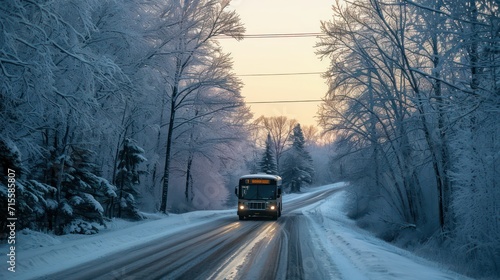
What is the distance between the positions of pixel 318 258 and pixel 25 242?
8.00m

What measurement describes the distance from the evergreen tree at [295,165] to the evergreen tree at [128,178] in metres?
57.3

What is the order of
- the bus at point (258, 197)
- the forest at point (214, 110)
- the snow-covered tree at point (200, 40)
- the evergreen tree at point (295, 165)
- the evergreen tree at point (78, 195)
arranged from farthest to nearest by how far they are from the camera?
the evergreen tree at point (295, 165)
the bus at point (258, 197)
the snow-covered tree at point (200, 40)
the evergreen tree at point (78, 195)
the forest at point (214, 110)

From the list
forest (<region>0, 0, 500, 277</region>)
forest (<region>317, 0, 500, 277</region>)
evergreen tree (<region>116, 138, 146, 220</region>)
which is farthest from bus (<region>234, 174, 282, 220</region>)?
evergreen tree (<region>116, 138, 146, 220</region>)

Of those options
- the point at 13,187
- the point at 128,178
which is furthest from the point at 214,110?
the point at 13,187

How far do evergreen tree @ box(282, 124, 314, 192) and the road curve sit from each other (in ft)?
209

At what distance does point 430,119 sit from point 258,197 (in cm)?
1143

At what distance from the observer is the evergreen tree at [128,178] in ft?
70.7

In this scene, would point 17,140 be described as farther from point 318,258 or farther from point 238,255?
point 318,258

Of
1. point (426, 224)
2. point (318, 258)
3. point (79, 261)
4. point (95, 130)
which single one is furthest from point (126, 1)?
point (426, 224)

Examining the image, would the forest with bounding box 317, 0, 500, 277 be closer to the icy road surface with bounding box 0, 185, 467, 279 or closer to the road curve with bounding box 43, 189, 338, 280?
the icy road surface with bounding box 0, 185, 467, 279

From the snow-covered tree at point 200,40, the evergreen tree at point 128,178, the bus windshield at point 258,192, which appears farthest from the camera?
the bus windshield at point 258,192

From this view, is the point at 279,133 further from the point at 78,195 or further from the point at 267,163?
the point at 78,195

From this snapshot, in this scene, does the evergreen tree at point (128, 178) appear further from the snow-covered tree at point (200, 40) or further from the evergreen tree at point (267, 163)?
the evergreen tree at point (267, 163)

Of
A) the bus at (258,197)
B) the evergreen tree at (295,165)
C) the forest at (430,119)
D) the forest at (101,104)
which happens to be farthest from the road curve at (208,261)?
the evergreen tree at (295,165)
